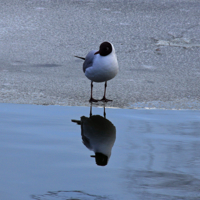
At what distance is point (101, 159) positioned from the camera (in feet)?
8.21

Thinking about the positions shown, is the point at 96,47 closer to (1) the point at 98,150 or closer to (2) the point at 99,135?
(2) the point at 99,135

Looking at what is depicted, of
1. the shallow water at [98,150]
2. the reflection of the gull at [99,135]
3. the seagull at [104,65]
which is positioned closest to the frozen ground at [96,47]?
the seagull at [104,65]

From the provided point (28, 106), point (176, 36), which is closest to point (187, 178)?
point (28, 106)

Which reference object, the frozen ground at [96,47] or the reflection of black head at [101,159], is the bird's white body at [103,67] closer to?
the frozen ground at [96,47]

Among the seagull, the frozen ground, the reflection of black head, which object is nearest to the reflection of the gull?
the reflection of black head

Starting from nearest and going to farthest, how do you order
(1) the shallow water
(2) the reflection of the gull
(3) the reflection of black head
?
(1) the shallow water → (3) the reflection of black head → (2) the reflection of the gull

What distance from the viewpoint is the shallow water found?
2061mm

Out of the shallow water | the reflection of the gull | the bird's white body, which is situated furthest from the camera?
the bird's white body

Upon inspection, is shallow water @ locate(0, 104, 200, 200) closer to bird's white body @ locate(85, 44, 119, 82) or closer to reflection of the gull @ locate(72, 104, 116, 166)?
reflection of the gull @ locate(72, 104, 116, 166)

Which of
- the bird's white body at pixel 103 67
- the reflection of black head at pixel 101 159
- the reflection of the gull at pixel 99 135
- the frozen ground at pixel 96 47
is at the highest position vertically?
the frozen ground at pixel 96 47

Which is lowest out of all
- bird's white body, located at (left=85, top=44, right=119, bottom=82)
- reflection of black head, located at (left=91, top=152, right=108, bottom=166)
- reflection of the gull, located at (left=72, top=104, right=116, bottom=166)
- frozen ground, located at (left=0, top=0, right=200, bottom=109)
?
reflection of black head, located at (left=91, top=152, right=108, bottom=166)

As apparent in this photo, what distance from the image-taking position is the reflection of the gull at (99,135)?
2.59 metres

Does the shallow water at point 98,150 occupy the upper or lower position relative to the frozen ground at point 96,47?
lower

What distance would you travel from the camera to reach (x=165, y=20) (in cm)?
→ 713
